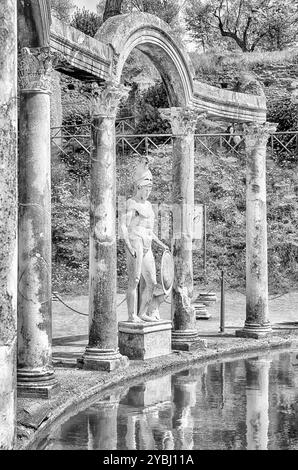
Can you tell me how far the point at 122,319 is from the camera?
1952 centimetres

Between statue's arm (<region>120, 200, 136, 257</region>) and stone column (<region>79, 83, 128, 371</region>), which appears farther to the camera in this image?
statue's arm (<region>120, 200, 136, 257</region>)

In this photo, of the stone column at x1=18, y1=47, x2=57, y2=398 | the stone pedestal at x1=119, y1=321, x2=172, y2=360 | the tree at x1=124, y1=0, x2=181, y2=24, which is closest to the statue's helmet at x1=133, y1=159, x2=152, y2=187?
the stone pedestal at x1=119, y1=321, x2=172, y2=360

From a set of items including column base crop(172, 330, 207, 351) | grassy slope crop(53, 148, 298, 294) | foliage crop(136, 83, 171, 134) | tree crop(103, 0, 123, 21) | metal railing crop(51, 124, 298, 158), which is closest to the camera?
column base crop(172, 330, 207, 351)

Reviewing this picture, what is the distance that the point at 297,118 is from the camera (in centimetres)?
3130

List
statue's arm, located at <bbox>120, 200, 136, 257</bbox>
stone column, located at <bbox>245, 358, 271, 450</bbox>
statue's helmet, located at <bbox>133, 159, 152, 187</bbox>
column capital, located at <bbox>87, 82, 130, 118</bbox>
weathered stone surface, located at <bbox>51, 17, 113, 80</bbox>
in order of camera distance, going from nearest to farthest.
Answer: stone column, located at <bbox>245, 358, 271, 450</bbox>, weathered stone surface, located at <bbox>51, 17, 113, 80</bbox>, column capital, located at <bbox>87, 82, 130, 118</bbox>, statue's arm, located at <bbox>120, 200, 136, 257</bbox>, statue's helmet, located at <bbox>133, 159, 152, 187</bbox>

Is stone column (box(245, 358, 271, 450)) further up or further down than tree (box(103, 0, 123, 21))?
further down

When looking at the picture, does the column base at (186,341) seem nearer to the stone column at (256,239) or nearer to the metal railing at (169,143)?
the stone column at (256,239)

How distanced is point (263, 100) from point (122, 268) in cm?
1033

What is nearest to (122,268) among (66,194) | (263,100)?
(66,194)

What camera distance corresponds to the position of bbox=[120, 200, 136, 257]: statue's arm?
41.3 ft

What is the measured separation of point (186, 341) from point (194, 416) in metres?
4.88

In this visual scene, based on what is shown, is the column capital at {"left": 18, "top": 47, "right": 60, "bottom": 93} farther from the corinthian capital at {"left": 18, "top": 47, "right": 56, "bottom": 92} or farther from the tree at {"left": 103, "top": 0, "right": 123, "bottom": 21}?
the tree at {"left": 103, "top": 0, "right": 123, "bottom": 21}

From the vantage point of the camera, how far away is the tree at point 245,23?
43.7 m
